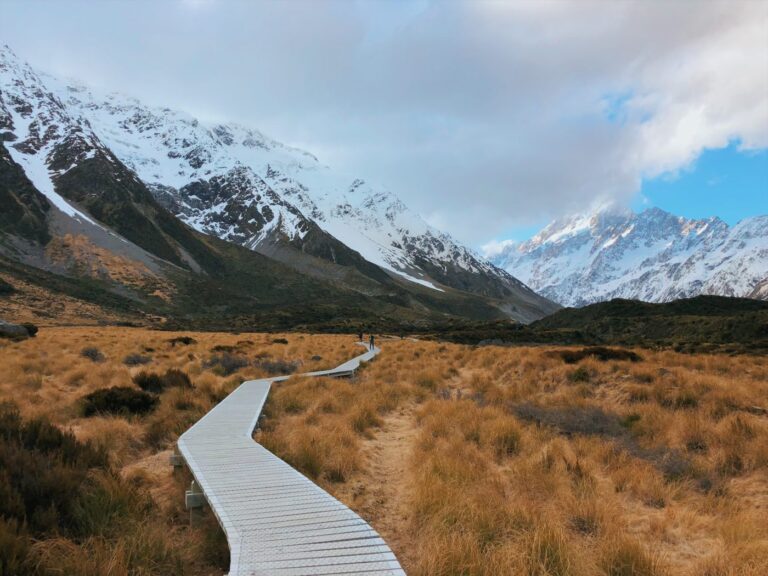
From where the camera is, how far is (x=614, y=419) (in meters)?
10.8

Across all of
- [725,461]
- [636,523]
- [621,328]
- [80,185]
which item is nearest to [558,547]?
[636,523]

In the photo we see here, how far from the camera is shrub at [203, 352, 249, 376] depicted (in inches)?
782

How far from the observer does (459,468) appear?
7.19 metres

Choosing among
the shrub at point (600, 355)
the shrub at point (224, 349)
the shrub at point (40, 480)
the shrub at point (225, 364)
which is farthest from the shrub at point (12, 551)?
the shrub at point (224, 349)

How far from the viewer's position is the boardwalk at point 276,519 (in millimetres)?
3969

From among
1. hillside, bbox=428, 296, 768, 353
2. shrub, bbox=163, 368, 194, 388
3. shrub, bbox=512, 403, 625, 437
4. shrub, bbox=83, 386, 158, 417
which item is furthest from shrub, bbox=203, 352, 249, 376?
hillside, bbox=428, 296, 768, 353

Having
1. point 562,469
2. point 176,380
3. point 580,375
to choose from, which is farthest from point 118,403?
point 580,375

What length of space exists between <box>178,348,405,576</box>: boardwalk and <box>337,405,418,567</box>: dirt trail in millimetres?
768

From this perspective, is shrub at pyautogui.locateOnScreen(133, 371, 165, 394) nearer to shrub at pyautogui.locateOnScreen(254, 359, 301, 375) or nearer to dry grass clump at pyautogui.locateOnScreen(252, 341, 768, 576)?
dry grass clump at pyautogui.locateOnScreen(252, 341, 768, 576)

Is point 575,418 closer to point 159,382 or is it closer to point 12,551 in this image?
point 12,551

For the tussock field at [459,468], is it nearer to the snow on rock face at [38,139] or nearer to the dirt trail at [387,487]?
the dirt trail at [387,487]

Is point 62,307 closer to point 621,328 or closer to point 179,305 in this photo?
point 179,305

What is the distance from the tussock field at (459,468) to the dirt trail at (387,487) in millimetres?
31

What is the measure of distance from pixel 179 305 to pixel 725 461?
404 feet
